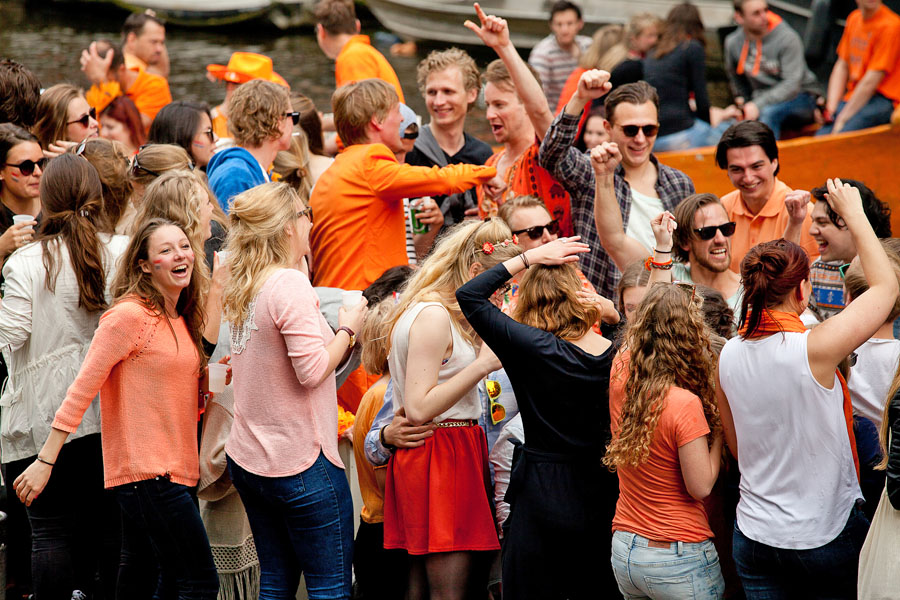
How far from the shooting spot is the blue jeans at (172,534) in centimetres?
332

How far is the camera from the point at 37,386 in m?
3.78

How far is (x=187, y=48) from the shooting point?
1845 cm

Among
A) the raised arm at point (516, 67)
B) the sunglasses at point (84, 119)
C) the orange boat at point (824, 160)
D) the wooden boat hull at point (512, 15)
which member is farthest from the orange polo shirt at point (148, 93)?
the wooden boat hull at point (512, 15)

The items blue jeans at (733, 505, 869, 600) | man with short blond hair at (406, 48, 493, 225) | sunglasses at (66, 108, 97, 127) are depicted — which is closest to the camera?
blue jeans at (733, 505, 869, 600)

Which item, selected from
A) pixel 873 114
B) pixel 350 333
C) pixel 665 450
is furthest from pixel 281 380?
pixel 873 114

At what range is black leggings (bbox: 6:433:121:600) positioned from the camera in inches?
147

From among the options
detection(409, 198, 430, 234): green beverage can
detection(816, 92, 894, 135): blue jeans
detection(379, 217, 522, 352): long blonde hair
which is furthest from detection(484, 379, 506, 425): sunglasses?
detection(816, 92, 894, 135): blue jeans

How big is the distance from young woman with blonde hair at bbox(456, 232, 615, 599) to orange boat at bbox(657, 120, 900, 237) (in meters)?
3.67

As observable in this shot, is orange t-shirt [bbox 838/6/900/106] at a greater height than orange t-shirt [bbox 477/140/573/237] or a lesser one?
greater

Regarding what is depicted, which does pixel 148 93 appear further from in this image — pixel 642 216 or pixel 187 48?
pixel 187 48

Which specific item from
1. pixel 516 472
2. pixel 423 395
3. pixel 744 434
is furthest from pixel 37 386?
pixel 744 434

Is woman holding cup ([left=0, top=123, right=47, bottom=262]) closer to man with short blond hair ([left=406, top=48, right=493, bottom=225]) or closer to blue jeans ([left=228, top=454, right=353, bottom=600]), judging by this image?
blue jeans ([left=228, top=454, right=353, bottom=600])

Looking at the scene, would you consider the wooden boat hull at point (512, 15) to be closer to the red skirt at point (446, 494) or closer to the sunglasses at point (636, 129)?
the sunglasses at point (636, 129)

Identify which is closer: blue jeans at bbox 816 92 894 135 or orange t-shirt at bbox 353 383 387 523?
orange t-shirt at bbox 353 383 387 523
